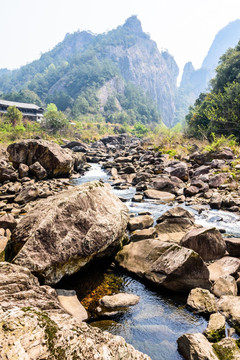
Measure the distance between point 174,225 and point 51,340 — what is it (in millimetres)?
5255

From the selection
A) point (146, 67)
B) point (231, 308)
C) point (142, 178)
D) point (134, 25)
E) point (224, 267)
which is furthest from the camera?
point (134, 25)

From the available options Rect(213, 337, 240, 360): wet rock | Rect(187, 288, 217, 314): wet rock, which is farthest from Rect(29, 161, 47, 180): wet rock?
Rect(213, 337, 240, 360): wet rock

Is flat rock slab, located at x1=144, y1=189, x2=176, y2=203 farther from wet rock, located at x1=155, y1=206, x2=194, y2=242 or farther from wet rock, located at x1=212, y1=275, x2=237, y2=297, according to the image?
wet rock, located at x1=212, y1=275, x2=237, y2=297

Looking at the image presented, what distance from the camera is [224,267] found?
4711 millimetres

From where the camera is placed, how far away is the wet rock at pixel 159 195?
34.9 ft

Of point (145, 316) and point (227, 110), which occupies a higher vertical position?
point (227, 110)

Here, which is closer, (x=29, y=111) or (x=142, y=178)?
(x=142, y=178)

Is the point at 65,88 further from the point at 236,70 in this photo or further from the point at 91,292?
the point at 91,292

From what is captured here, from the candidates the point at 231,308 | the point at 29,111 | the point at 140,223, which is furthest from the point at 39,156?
the point at 29,111

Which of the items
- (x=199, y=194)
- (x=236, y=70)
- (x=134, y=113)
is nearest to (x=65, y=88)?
(x=134, y=113)

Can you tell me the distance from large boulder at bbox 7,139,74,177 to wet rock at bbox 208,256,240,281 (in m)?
12.7

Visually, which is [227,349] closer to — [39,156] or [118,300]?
[118,300]

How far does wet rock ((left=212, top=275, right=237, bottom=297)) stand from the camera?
400cm

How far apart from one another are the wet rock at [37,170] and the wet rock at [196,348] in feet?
43.5
